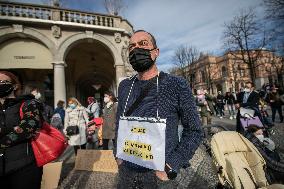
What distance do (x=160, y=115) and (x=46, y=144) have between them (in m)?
1.33

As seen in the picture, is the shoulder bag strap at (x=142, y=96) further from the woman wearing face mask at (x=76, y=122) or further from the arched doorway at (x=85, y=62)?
the arched doorway at (x=85, y=62)

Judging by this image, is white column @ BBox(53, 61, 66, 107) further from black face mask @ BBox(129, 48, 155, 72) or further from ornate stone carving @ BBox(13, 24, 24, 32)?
black face mask @ BBox(129, 48, 155, 72)

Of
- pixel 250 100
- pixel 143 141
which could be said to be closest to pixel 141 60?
pixel 143 141

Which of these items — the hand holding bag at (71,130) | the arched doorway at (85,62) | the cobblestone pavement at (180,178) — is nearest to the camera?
the cobblestone pavement at (180,178)

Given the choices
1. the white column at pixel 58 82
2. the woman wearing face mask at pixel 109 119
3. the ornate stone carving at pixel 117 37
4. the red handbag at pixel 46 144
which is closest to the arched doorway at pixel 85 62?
the ornate stone carving at pixel 117 37

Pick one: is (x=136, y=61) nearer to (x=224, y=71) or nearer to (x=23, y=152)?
(x=23, y=152)

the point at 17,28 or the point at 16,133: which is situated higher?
the point at 17,28

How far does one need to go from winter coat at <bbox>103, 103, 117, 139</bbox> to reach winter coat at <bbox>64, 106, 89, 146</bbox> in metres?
0.61

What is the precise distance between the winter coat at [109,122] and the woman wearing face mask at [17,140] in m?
4.75

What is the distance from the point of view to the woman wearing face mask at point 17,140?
2.21 m

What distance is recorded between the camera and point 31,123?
2309 millimetres

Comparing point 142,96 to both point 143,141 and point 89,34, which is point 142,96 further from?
point 89,34

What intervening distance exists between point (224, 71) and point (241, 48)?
37511 millimetres

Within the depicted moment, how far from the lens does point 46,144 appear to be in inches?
97.0
